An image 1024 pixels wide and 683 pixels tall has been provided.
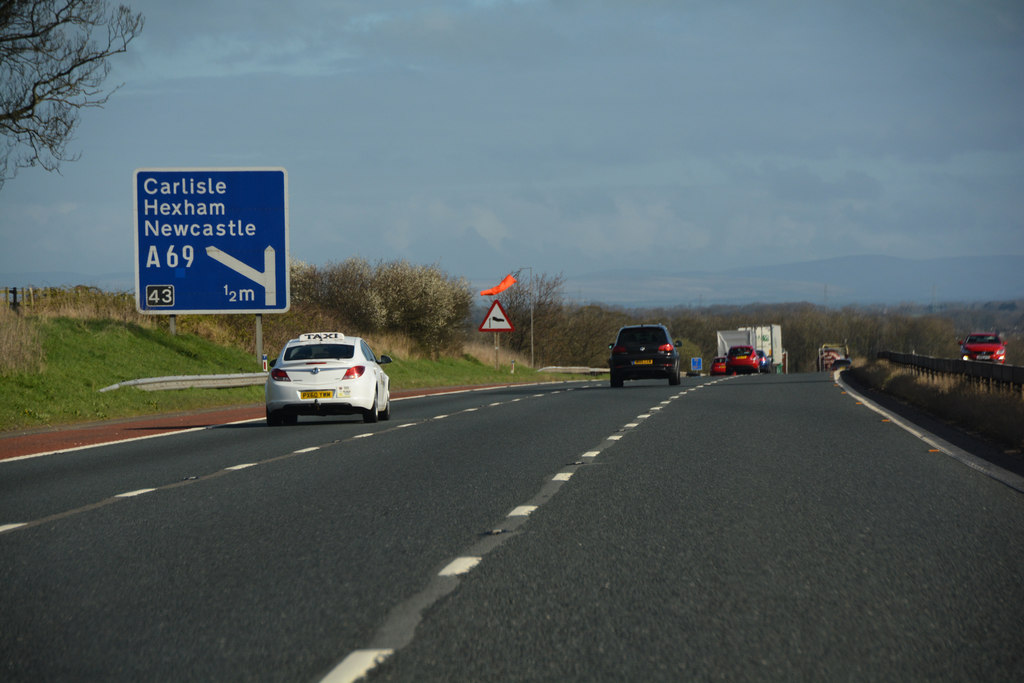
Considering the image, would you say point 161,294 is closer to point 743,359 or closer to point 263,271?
point 263,271

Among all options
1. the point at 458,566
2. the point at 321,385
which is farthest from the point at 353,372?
the point at 458,566

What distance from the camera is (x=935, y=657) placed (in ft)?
16.0

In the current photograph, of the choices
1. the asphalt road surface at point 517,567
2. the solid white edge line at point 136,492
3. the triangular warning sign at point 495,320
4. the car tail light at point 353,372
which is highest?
the triangular warning sign at point 495,320

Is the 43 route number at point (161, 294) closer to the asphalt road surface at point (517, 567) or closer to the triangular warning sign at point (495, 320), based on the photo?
the asphalt road surface at point (517, 567)

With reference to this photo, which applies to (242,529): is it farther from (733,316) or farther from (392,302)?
(733,316)

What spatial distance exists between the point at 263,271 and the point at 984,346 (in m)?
36.4

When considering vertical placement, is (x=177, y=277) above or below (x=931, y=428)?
above

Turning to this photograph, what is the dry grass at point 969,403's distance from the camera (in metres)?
15.0

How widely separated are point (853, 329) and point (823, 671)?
171631mm

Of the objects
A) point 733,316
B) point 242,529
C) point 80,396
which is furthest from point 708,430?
point 733,316

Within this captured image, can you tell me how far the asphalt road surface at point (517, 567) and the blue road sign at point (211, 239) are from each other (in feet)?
51.9

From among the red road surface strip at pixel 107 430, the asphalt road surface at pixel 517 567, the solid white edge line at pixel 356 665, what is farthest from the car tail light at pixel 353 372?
the solid white edge line at pixel 356 665

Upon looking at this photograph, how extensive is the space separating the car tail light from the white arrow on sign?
406 inches

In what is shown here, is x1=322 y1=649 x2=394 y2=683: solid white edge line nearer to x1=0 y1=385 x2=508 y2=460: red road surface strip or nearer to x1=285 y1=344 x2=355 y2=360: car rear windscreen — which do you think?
x1=0 y1=385 x2=508 y2=460: red road surface strip
